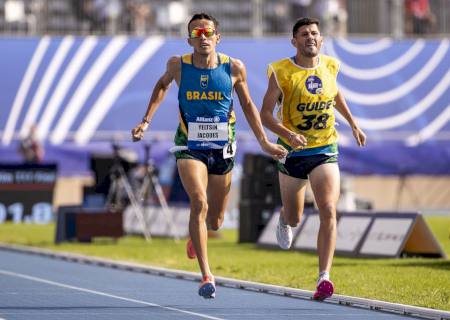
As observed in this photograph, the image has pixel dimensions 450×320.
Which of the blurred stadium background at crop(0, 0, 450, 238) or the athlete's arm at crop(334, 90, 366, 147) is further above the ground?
the athlete's arm at crop(334, 90, 366, 147)

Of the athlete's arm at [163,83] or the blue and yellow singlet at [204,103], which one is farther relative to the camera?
the athlete's arm at [163,83]

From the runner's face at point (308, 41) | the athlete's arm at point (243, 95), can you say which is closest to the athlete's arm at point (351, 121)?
the runner's face at point (308, 41)

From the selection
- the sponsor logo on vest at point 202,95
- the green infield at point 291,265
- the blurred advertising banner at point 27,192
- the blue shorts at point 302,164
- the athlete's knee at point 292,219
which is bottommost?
the blurred advertising banner at point 27,192

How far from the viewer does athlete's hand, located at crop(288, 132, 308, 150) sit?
1141 centimetres

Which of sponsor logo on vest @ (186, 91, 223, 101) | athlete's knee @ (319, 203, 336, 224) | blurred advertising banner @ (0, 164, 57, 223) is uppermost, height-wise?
sponsor logo on vest @ (186, 91, 223, 101)

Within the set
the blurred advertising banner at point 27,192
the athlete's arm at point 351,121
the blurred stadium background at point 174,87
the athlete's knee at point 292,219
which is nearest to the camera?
the athlete's arm at point 351,121

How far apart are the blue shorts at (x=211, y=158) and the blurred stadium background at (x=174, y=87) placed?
22332 millimetres

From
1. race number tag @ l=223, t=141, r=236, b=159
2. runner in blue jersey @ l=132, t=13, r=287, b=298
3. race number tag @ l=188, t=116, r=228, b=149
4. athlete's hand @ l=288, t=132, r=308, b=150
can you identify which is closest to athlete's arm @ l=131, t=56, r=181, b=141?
runner in blue jersey @ l=132, t=13, r=287, b=298

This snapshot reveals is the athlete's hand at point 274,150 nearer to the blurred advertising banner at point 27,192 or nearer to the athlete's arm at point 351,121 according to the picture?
the athlete's arm at point 351,121

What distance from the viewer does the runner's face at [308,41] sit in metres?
11.8

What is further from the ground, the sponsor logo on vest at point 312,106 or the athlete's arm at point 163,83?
the athlete's arm at point 163,83

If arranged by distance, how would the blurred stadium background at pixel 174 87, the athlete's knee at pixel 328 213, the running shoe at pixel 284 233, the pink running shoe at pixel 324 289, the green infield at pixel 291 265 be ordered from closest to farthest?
the pink running shoe at pixel 324 289 < the athlete's knee at pixel 328 213 < the running shoe at pixel 284 233 < the green infield at pixel 291 265 < the blurred stadium background at pixel 174 87

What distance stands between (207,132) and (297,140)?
0.77 m

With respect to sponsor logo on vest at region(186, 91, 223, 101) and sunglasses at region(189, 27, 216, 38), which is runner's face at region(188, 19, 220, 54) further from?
sponsor logo on vest at region(186, 91, 223, 101)
